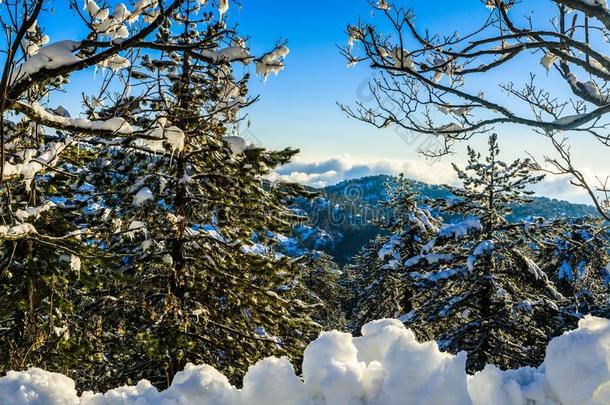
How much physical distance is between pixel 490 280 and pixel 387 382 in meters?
13.6

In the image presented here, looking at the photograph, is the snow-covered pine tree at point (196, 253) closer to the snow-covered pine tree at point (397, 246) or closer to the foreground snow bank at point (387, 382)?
the foreground snow bank at point (387, 382)

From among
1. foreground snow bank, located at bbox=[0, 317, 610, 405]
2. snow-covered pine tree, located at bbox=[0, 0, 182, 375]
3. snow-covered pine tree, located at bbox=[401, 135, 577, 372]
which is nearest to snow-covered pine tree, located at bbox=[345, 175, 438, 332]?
snow-covered pine tree, located at bbox=[401, 135, 577, 372]

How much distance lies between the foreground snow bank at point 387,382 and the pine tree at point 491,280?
40.4 ft

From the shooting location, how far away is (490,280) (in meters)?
13.7

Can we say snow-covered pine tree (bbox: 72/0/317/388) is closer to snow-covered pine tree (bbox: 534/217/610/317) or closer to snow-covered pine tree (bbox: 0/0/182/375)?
snow-covered pine tree (bbox: 0/0/182/375)

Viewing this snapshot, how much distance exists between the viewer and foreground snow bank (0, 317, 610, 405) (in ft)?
4.58

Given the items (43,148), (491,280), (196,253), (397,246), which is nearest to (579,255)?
(491,280)

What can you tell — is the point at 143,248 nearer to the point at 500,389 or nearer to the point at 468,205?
the point at 500,389

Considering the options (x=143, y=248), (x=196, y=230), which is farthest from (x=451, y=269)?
(x=143, y=248)

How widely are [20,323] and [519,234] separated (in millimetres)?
14086

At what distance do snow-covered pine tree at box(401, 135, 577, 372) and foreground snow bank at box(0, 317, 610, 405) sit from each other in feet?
40.5

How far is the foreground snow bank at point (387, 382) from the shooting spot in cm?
140

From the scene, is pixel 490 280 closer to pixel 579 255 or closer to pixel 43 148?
pixel 579 255

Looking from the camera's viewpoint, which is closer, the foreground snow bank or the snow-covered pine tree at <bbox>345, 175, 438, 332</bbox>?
the foreground snow bank
